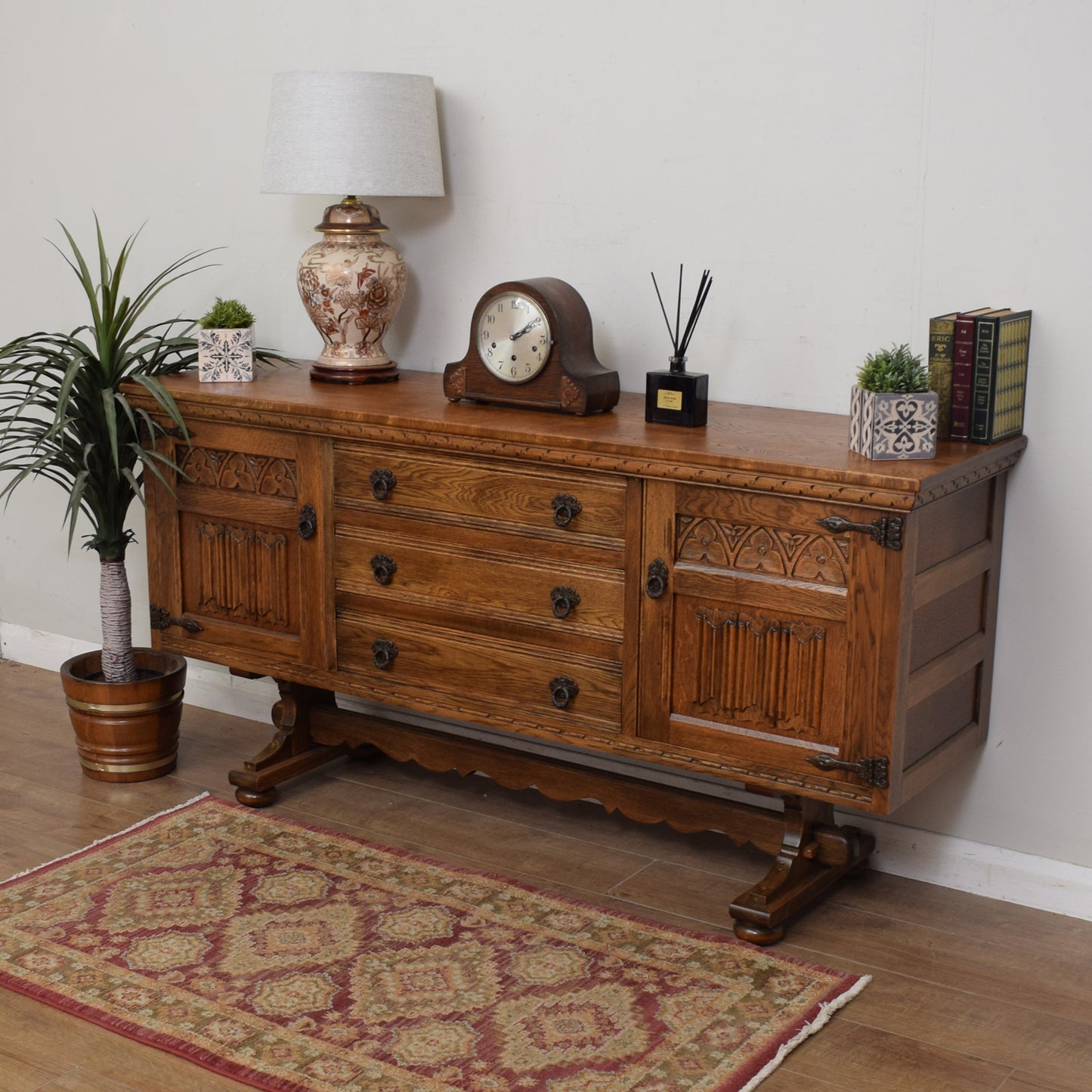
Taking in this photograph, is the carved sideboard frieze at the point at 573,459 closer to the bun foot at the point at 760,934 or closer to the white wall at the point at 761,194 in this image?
the white wall at the point at 761,194

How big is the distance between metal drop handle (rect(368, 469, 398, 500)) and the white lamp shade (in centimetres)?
56

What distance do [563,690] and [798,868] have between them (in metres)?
0.54

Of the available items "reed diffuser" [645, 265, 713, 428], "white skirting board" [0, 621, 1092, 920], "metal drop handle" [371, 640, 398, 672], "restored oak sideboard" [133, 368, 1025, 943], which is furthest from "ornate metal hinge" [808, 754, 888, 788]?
"metal drop handle" [371, 640, 398, 672]

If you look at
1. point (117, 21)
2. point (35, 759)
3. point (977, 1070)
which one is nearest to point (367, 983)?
point (977, 1070)

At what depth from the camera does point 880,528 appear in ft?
7.36

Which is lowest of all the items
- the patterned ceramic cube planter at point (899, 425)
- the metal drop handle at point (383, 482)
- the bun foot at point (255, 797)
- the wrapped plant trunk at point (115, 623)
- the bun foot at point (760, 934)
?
the bun foot at point (760, 934)

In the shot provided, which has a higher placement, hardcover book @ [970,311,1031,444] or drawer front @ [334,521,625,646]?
hardcover book @ [970,311,1031,444]

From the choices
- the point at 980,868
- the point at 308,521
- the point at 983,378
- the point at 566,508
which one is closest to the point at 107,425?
the point at 308,521

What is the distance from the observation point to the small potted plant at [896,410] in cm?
229

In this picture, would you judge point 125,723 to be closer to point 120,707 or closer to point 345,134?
point 120,707

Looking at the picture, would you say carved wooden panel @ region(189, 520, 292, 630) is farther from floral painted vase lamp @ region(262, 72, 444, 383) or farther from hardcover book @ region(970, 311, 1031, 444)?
hardcover book @ region(970, 311, 1031, 444)

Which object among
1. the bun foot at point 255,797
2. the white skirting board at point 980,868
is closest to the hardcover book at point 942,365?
the white skirting board at point 980,868

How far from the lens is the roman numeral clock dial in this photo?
270cm

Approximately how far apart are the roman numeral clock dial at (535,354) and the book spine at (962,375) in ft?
2.12
